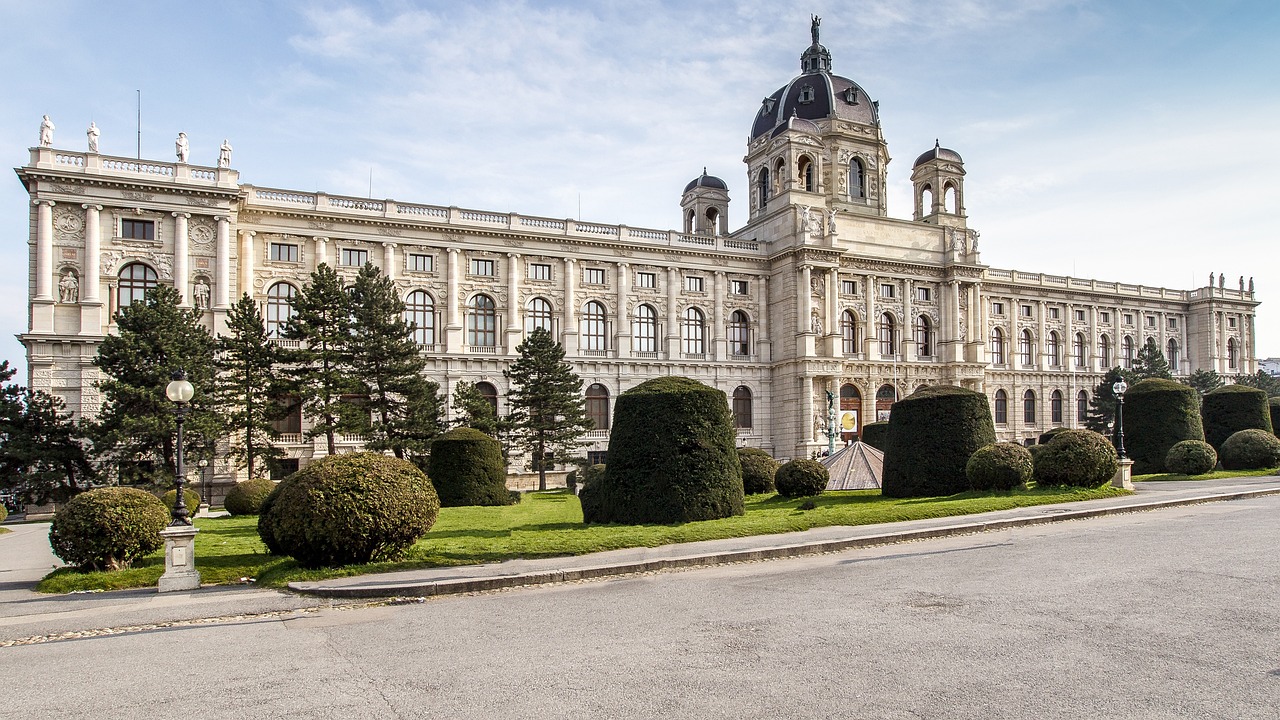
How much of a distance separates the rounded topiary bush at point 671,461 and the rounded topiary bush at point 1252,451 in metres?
25.1

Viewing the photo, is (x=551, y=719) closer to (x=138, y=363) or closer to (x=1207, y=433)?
(x=138, y=363)

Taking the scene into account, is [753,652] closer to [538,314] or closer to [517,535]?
[517,535]

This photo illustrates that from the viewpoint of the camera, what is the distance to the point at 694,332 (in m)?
61.1

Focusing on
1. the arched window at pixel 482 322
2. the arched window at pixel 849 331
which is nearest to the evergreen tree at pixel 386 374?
the arched window at pixel 482 322

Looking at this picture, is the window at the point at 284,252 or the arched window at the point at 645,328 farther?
the arched window at the point at 645,328

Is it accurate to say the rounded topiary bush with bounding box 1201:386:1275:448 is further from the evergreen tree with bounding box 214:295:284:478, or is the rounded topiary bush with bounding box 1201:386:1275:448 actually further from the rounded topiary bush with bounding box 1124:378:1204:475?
the evergreen tree with bounding box 214:295:284:478

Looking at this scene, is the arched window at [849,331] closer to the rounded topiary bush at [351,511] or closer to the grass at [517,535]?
the grass at [517,535]

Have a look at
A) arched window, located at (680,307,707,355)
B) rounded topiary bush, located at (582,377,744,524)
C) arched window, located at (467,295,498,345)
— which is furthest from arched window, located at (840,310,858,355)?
rounded topiary bush, located at (582,377,744,524)

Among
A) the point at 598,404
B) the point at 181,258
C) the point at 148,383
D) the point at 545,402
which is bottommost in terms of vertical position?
the point at 598,404

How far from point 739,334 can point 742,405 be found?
5.38m

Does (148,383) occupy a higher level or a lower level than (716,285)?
lower

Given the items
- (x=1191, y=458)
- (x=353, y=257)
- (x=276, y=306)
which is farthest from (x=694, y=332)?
(x=1191, y=458)

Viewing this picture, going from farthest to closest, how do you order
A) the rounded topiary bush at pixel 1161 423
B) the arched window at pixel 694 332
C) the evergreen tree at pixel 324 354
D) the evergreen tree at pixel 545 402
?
1. the arched window at pixel 694 332
2. the evergreen tree at pixel 545 402
3. the evergreen tree at pixel 324 354
4. the rounded topiary bush at pixel 1161 423

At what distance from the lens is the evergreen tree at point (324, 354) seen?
3868 centimetres
